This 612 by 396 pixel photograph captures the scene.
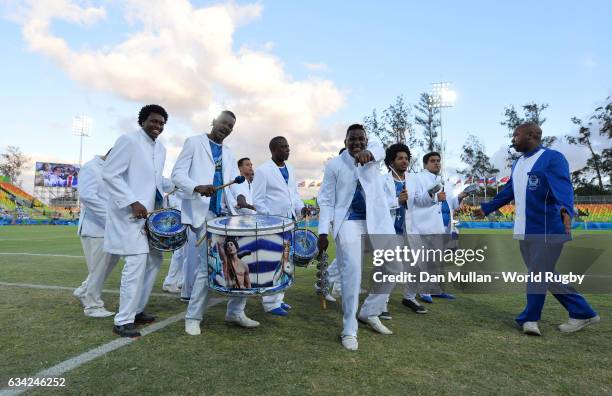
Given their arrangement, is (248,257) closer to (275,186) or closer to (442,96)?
(275,186)

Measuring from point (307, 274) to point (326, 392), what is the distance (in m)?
5.60

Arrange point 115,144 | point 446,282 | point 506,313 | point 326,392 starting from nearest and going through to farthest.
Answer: point 326,392 < point 115,144 < point 506,313 < point 446,282

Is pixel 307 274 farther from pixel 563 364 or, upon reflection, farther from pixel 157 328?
pixel 563 364

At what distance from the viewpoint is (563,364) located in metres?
3.17

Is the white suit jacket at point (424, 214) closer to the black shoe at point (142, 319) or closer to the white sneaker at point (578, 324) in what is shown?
the white sneaker at point (578, 324)

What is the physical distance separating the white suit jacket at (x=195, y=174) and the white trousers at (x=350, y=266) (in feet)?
5.06

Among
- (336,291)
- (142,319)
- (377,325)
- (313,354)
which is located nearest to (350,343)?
(313,354)

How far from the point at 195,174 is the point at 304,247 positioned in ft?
5.26

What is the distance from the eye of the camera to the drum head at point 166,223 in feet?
12.9

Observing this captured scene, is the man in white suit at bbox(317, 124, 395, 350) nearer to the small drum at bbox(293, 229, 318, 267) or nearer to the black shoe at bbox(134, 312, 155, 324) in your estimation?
the small drum at bbox(293, 229, 318, 267)

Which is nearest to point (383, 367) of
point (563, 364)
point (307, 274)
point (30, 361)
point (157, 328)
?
point (563, 364)

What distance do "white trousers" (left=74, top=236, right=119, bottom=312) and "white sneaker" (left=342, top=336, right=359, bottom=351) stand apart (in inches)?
114

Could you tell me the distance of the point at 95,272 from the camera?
15.6ft

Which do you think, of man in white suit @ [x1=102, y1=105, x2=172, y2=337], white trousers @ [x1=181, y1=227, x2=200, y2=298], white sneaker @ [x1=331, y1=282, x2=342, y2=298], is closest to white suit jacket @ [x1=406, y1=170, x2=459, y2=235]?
white sneaker @ [x1=331, y1=282, x2=342, y2=298]
